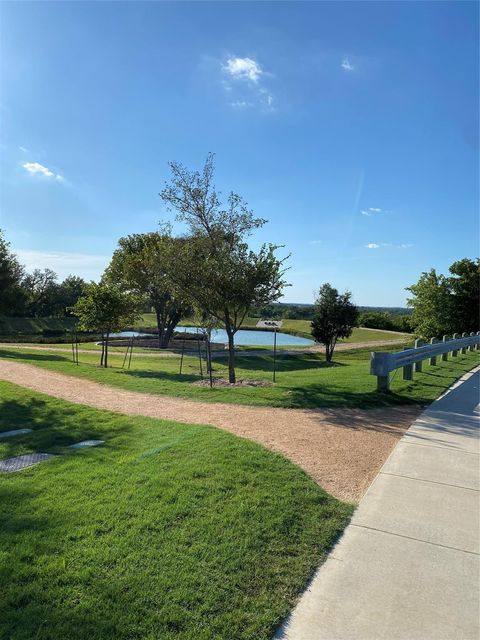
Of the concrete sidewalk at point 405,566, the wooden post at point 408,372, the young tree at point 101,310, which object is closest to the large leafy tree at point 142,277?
the young tree at point 101,310

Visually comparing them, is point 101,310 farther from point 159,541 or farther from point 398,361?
point 159,541

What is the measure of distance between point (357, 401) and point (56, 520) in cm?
673

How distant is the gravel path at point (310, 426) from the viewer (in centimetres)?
491

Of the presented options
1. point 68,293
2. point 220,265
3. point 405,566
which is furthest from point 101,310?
point 68,293

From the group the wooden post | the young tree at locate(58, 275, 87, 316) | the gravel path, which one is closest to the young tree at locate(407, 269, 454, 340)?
the wooden post

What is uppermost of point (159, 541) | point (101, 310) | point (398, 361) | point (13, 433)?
point (101, 310)

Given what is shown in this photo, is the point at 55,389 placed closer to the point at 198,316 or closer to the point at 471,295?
the point at 198,316

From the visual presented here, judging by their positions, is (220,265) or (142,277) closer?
(220,265)

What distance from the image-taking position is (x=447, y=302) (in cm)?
3003

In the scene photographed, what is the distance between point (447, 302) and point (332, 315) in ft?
27.2

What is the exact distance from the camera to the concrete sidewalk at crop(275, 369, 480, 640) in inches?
94.4

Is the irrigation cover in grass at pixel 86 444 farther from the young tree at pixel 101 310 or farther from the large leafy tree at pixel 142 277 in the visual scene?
the large leafy tree at pixel 142 277

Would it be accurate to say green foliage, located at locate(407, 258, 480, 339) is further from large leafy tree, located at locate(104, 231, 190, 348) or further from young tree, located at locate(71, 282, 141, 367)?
young tree, located at locate(71, 282, 141, 367)

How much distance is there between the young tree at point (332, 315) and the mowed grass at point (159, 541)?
2533cm
